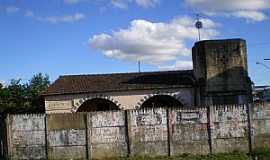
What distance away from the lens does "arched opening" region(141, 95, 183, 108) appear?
3290 cm

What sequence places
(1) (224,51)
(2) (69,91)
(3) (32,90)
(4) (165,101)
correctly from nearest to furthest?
1. (1) (224,51)
2. (2) (69,91)
3. (4) (165,101)
4. (3) (32,90)

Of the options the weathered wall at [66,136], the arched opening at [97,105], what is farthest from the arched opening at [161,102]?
the weathered wall at [66,136]

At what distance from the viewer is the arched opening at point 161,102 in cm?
3290

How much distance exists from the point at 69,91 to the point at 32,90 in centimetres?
2054

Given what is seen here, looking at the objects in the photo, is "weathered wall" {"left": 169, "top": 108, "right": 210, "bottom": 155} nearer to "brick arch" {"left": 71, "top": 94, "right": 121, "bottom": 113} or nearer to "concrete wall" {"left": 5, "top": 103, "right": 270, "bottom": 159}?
"concrete wall" {"left": 5, "top": 103, "right": 270, "bottom": 159}

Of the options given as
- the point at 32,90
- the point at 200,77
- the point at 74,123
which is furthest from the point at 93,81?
the point at 32,90

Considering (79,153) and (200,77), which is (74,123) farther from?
(200,77)

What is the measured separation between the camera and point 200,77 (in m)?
30.6

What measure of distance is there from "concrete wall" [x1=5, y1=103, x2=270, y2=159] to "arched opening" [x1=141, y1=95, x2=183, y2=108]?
13508 millimetres

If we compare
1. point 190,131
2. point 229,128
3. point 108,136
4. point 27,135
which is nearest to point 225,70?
point 229,128

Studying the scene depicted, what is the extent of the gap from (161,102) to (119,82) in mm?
3375

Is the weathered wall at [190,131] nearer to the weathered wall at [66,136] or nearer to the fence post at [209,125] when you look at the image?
the fence post at [209,125]

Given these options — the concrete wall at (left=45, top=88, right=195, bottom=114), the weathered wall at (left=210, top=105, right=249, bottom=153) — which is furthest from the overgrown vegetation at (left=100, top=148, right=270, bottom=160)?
the concrete wall at (left=45, top=88, right=195, bottom=114)

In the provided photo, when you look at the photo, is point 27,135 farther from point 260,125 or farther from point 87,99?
point 87,99
